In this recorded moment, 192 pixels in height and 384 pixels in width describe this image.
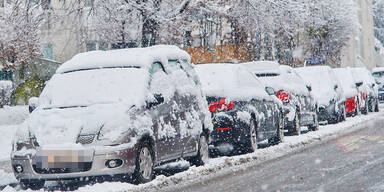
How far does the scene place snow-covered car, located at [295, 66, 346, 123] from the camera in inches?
770

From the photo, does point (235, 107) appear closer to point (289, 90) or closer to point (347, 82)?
point (289, 90)

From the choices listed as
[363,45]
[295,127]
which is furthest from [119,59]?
[363,45]

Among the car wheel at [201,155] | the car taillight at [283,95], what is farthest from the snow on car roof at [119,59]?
the car taillight at [283,95]

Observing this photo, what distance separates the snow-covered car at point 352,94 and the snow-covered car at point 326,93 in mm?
1274

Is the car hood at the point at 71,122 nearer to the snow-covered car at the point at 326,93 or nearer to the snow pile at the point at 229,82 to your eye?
the snow pile at the point at 229,82

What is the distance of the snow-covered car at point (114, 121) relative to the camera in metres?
8.17

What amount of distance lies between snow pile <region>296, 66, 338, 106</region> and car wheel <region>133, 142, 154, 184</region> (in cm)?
1132

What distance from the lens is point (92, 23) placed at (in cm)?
1898

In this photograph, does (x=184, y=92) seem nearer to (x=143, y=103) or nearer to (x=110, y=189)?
(x=143, y=103)

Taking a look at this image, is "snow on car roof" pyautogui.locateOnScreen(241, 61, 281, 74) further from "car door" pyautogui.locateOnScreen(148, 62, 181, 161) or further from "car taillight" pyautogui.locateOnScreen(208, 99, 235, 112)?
"car door" pyautogui.locateOnScreen(148, 62, 181, 161)

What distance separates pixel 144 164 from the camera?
8672 mm

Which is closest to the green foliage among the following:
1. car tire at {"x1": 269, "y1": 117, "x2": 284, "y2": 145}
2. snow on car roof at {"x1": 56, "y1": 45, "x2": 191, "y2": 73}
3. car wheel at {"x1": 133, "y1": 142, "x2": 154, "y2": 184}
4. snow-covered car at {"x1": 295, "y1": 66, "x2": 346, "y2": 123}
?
snow-covered car at {"x1": 295, "y1": 66, "x2": 346, "y2": 123}

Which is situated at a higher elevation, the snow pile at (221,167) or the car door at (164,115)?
the car door at (164,115)

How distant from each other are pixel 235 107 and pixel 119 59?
A: 2.77 m
